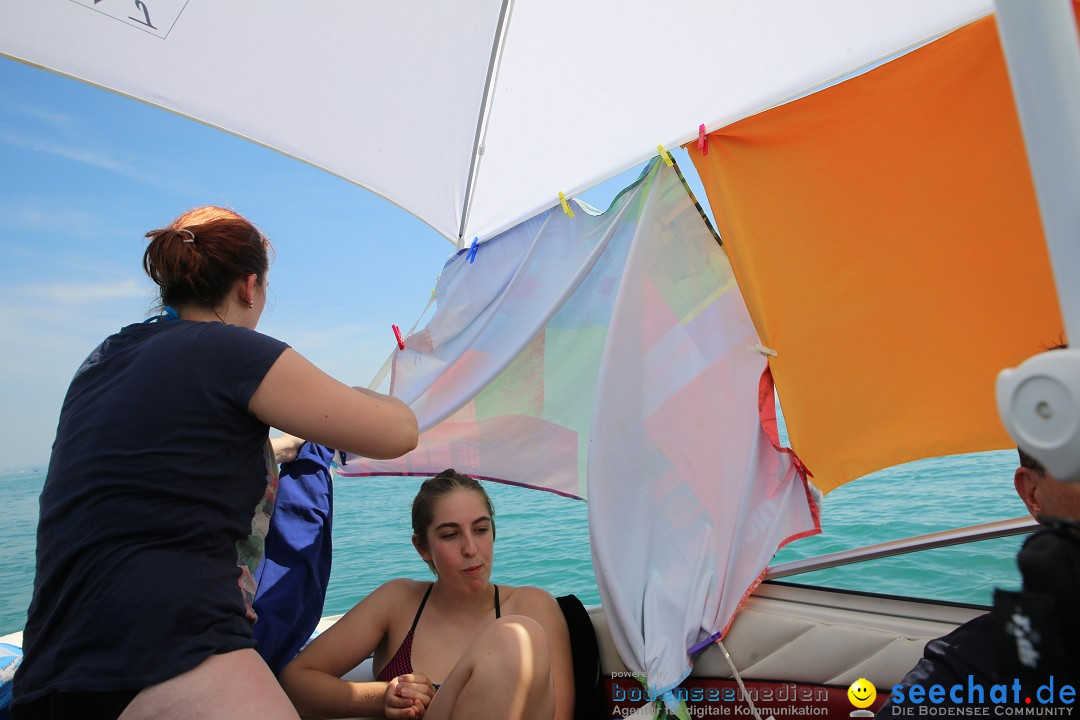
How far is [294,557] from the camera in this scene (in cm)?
248

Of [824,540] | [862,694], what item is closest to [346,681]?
[862,694]

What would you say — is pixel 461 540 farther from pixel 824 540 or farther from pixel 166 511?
pixel 824 540

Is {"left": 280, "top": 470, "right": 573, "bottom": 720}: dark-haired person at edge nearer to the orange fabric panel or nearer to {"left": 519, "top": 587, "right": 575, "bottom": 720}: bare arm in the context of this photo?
{"left": 519, "top": 587, "right": 575, "bottom": 720}: bare arm

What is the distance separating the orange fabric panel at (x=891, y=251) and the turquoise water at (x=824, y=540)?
580mm

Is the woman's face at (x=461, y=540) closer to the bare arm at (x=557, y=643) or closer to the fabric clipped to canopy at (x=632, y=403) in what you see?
the bare arm at (x=557, y=643)

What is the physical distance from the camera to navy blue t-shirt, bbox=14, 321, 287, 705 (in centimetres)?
125

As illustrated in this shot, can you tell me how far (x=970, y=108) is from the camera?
2.16 m

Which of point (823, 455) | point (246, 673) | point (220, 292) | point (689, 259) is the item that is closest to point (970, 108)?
point (689, 259)

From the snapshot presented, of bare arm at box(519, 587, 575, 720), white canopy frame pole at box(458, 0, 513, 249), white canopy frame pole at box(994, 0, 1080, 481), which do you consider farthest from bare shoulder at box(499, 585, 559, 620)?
white canopy frame pole at box(994, 0, 1080, 481)

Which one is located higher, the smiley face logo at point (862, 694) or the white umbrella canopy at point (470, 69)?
the white umbrella canopy at point (470, 69)

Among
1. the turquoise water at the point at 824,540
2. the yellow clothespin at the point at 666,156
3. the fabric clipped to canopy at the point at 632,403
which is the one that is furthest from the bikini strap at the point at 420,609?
the turquoise water at the point at 824,540

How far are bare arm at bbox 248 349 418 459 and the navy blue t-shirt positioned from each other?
1.1 inches

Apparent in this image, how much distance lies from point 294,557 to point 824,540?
5.10 m

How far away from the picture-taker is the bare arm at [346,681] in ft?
7.08
